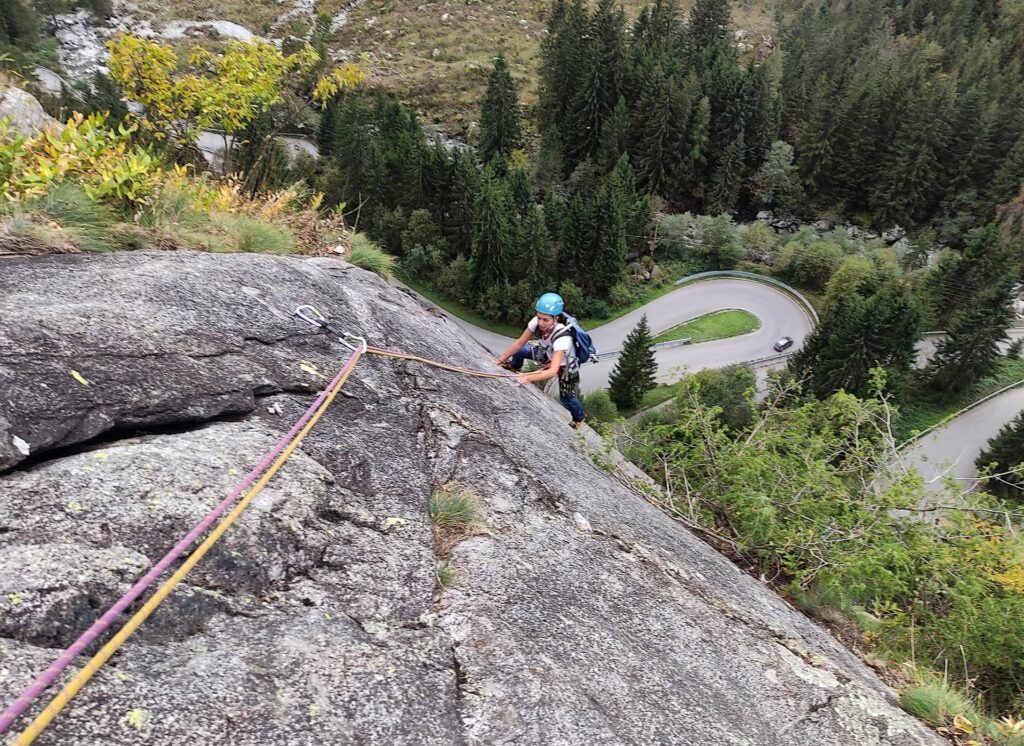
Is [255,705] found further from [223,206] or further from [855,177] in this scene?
[855,177]

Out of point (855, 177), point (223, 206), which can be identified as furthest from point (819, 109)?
point (223, 206)

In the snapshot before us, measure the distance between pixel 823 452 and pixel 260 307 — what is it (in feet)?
31.7

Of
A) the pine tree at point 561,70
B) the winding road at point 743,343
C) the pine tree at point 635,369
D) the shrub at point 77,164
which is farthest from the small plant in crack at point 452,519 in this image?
the pine tree at point 561,70

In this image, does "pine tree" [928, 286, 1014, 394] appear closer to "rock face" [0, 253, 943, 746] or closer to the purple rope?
"rock face" [0, 253, 943, 746]

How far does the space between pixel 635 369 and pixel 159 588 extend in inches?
1474

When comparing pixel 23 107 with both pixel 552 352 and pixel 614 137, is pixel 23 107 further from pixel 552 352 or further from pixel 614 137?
pixel 614 137

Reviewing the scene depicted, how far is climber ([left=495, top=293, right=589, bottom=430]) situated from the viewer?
692 cm

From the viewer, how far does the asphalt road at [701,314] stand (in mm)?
44688

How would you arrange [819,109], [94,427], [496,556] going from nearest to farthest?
[94,427] < [496,556] < [819,109]

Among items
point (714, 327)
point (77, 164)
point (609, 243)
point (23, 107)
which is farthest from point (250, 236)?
point (714, 327)

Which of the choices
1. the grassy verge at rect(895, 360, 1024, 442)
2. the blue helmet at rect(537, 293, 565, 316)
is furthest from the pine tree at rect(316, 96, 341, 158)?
the blue helmet at rect(537, 293, 565, 316)

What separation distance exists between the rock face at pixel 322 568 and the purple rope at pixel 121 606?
0.08m

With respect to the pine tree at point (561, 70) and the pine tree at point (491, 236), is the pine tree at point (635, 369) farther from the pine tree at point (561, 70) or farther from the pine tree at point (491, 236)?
the pine tree at point (561, 70)

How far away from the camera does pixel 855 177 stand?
62.3 m
